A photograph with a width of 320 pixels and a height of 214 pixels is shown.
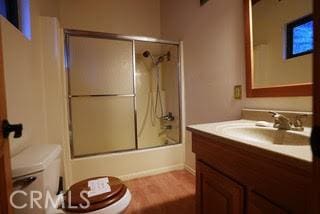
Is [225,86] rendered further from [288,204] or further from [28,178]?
[28,178]

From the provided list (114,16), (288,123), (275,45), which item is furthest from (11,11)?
(288,123)

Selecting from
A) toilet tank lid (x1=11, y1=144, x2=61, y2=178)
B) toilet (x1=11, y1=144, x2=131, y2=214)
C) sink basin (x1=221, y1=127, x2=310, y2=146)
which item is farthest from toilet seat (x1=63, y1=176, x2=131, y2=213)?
sink basin (x1=221, y1=127, x2=310, y2=146)

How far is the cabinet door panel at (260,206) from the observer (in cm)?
69

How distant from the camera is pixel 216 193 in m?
1.02

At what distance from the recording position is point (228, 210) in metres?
0.93

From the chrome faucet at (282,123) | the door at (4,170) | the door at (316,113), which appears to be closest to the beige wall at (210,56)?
the chrome faucet at (282,123)

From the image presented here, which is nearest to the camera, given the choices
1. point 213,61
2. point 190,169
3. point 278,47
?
point 278,47

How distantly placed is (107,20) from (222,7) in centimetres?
180

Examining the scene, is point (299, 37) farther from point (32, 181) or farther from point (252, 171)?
point (32, 181)

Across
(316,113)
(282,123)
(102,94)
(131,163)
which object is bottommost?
(131,163)

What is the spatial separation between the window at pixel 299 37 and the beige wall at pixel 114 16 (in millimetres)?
2231

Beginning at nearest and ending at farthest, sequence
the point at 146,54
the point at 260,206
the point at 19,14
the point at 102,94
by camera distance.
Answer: the point at 260,206, the point at 19,14, the point at 102,94, the point at 146,54

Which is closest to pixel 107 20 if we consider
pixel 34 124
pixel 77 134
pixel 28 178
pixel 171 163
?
pixel 77 134

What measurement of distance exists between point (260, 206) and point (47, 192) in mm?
1078
